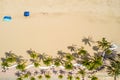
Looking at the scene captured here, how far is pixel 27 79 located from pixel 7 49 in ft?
4.27

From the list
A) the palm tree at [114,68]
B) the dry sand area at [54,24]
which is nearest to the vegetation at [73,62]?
the palm tree at [114,68]

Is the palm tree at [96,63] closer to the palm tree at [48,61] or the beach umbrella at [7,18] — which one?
the palm tree at [48,61]

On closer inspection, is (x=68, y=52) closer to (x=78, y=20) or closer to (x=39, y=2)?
(x=78, y=20)

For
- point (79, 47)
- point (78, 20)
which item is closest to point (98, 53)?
point (79, 47)

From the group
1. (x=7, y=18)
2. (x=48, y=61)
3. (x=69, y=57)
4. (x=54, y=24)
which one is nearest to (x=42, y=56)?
(x=48, y=61)

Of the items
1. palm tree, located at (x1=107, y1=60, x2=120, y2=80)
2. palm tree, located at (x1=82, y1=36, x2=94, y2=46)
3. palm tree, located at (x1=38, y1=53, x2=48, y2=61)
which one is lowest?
palm tree, located at (x1=107, y1=60, x2=120, y2=80)

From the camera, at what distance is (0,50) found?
11305 millimetres

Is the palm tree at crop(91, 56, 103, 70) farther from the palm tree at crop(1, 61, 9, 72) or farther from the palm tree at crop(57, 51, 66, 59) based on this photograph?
the palm tree at crop(1, 61, 9, 72)

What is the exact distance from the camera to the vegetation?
11047 millimetres

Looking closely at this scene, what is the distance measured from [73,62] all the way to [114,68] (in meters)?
1.44

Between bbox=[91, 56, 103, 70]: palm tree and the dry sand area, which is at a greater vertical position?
the dry sand area

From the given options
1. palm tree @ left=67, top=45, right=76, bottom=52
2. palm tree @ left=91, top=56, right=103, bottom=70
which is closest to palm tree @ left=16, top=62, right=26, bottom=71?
palm tree @ left=67, top=45, right=76, bottom=52

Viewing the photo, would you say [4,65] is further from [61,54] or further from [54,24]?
[54,24]

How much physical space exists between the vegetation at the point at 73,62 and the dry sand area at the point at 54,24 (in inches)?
8.7
